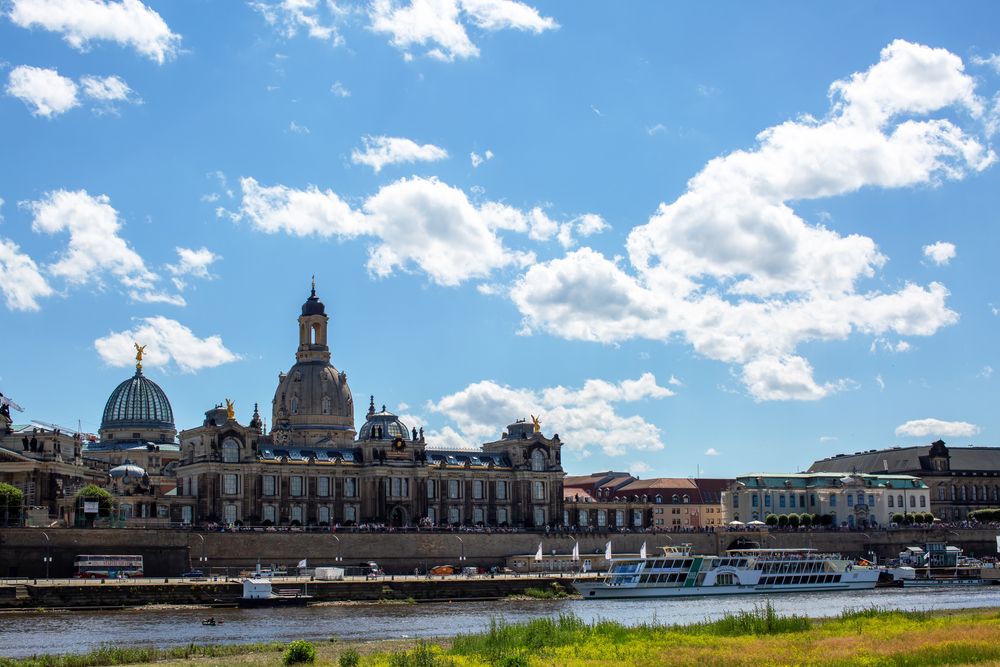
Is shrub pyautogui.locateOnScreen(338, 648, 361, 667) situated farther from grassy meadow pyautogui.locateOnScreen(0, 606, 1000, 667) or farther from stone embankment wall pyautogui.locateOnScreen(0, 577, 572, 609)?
stone embankment wall pyautogui.locateOnScreen(0, 577, 572, 609)

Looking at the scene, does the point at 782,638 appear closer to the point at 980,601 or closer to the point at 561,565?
the point at 980,601

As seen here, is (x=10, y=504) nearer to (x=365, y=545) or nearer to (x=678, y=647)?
(x=365, y=545)

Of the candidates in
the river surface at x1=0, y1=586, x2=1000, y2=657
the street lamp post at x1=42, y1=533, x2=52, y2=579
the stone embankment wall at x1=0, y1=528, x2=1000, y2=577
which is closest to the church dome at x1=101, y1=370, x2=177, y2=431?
the stone embankment wall at x1=0, y1=528, x2=1000, y2=577

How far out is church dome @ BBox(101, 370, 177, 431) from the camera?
18488cm

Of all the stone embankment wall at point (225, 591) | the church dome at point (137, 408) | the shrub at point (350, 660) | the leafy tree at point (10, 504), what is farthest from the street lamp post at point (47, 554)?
the church dome at point (137, 408)

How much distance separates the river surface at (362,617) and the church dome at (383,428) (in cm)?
4761

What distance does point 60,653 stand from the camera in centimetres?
6059

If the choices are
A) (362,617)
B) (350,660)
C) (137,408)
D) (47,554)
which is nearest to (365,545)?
(47,554)

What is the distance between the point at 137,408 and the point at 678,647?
148 m

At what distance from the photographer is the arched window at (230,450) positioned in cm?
13688

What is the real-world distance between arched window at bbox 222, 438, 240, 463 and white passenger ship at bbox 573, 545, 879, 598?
44765 mm

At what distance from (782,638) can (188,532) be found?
77455 millimetres

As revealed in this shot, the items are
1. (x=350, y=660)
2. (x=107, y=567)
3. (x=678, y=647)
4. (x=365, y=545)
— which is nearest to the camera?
(x=350, y=660)

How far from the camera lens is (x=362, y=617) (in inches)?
3349
